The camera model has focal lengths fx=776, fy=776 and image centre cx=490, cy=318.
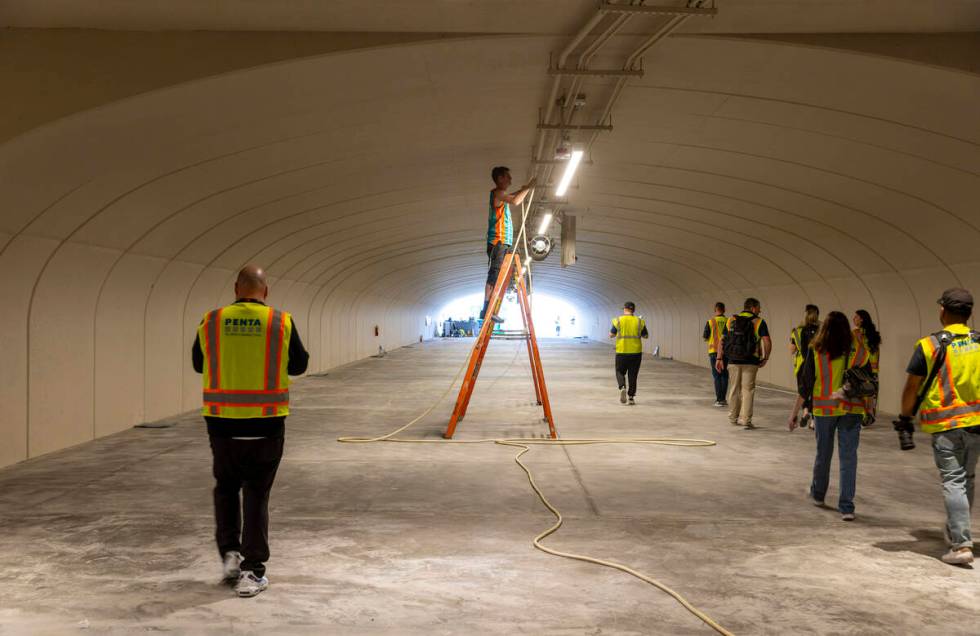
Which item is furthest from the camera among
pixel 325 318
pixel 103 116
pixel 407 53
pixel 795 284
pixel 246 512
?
pixel 325 318

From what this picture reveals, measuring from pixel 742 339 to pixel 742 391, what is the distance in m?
0.81

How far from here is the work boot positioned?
487 cm

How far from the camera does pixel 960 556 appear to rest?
4.89 meters

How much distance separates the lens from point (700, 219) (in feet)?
50.2

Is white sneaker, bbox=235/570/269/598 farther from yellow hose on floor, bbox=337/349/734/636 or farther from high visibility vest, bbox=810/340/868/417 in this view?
high visibility vest, bbox=810/340/868/417

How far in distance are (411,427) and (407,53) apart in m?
6.07

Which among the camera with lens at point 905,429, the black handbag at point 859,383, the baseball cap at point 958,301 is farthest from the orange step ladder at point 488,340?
the baseball cap at point 958,301

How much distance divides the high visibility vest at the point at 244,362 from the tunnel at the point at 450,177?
1092mm

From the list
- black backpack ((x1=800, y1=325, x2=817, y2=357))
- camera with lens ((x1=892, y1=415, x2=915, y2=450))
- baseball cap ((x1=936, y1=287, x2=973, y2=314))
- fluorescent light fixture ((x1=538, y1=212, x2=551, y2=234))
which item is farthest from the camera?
fluorescent light fixture ((x1=538, y1=212, x2=551, y2=234))

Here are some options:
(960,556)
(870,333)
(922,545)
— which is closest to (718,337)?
(870,333)

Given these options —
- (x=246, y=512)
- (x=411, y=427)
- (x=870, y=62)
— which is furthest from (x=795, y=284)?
(x=246, y=512)

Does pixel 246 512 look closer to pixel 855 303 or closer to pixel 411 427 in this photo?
pixel 411 427

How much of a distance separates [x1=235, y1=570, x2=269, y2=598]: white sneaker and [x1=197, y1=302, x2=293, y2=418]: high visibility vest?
2.97 feet

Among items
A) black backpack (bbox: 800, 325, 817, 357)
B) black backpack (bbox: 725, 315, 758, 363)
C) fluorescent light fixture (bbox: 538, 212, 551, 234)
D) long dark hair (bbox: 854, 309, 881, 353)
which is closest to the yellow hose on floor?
black backpack (bbox: 800, 325, 817, 357)
